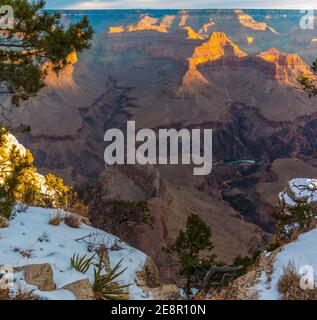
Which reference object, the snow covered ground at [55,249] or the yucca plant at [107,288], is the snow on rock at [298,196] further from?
the yucca plant at [107,288]

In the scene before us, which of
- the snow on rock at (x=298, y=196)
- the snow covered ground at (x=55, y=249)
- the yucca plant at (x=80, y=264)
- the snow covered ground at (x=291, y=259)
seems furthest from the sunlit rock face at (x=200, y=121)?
the yucca plant at (x=80, y=264)

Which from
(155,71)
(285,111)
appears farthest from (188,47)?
(285,111)

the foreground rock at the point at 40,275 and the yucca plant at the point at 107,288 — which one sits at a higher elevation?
the foreground rock at the point at 40,275

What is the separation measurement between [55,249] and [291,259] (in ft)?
17.3

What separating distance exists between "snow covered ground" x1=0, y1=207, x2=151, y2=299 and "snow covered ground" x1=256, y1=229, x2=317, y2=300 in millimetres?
2478

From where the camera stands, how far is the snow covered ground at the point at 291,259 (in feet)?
27.9

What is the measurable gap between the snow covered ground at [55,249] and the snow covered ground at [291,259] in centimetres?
248

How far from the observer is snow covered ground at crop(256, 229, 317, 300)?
851cm

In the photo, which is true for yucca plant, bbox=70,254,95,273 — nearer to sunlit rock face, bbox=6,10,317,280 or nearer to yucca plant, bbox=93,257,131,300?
yucca plant, bbox=93,257,131,300

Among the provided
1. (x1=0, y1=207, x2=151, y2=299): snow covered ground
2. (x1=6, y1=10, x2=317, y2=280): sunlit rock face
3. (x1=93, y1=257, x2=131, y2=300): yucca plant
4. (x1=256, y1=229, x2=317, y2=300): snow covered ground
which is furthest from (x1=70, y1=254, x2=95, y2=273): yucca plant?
(x1=6, y1=10, x2=317, y2=280): sunlit rock face

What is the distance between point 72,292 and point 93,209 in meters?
13.3

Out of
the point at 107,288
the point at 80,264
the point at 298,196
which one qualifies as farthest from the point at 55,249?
the point at 298,196

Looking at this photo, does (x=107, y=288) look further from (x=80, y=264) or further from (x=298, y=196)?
(x=298, y=196)
